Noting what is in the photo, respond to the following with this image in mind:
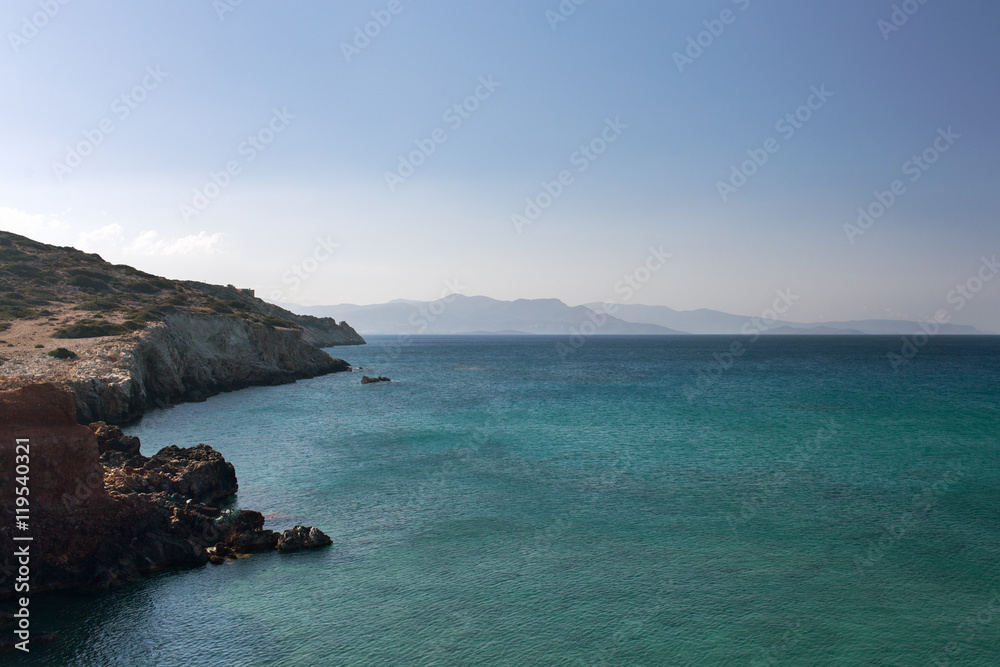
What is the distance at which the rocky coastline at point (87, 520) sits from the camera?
18.1 meters

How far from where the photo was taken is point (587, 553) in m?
21.2

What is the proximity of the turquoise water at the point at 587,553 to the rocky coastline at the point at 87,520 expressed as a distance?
3.25ft

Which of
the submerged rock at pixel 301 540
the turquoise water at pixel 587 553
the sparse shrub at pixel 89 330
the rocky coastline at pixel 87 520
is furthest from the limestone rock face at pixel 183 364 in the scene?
the submerged rock at pixel 301 540

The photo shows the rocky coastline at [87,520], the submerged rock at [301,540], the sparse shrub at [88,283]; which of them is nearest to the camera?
the rocky coastline at [87,520]

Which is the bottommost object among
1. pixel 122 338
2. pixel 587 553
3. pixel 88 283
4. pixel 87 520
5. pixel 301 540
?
pixel 587 553

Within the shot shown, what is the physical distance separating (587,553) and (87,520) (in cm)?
1786

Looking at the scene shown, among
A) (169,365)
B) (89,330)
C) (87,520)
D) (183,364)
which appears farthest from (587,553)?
(183,364)

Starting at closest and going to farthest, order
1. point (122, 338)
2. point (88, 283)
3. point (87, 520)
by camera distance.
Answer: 1. point (87, 520)
2. point (122, 338)
3. point (88, 283)

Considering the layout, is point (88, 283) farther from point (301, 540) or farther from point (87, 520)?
point (301, 540)

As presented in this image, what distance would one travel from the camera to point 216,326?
230ft

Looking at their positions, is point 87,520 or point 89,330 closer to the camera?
point 87,520

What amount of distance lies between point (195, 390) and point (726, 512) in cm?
5612

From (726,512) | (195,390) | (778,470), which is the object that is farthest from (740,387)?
(195,390)

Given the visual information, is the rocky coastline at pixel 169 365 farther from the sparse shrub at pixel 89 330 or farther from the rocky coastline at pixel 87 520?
the rocky coastline at pixel 87 520
